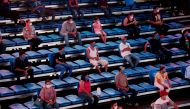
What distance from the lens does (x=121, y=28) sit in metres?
15.9

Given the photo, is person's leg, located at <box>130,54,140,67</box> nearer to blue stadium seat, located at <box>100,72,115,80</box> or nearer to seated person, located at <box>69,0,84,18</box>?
blue stadium seat, located at <box>100,72,115,80</box>

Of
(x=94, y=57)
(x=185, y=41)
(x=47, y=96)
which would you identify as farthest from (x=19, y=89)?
(x=185, y=41)

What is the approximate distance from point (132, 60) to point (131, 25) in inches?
79.8

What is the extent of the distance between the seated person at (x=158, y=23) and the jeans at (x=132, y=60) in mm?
2583

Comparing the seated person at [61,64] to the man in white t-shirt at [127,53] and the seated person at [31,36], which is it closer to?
the seated person at [31,36]

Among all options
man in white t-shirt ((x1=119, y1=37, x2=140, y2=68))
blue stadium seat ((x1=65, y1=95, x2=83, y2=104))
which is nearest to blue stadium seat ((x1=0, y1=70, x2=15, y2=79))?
blue stadium seat ((x1=65, y1=95, x2=83, y2=104))

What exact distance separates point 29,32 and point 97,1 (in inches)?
180

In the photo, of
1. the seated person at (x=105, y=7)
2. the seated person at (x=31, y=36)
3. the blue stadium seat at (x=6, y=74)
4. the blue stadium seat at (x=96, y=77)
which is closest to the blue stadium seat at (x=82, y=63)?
the blue stadium seat at (x=96, y=77)

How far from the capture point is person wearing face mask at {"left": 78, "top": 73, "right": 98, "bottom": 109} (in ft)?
38.1

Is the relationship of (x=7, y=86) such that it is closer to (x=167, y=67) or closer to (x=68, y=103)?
(x=68, y=103)

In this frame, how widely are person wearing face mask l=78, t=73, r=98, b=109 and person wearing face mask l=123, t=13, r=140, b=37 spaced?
4.25 meters

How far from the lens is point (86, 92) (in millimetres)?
11695

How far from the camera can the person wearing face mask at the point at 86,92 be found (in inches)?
458

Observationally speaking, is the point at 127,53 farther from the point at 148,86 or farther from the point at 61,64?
the point at 61,64
